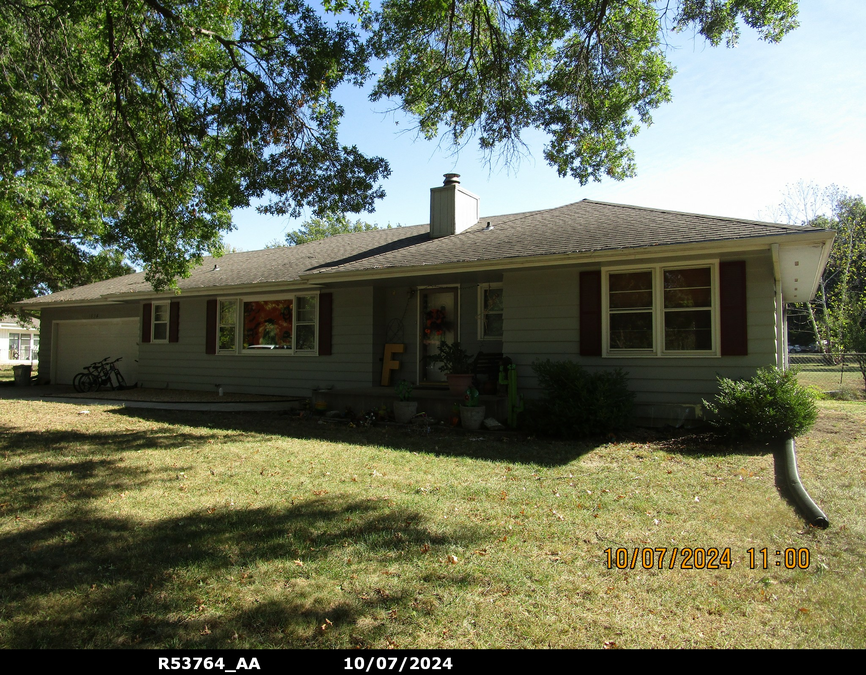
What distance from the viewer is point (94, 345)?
58.1 ft

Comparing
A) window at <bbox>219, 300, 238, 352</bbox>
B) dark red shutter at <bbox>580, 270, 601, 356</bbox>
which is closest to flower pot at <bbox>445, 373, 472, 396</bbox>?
dark red shutter at <bbox>580, 270, 601, 356</bbox>

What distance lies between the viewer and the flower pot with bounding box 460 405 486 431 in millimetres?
8992

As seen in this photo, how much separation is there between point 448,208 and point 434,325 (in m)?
2.92

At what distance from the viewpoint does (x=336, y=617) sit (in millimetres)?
2791

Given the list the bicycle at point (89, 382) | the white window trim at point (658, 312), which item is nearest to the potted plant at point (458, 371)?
the white window trim at point (658, 312)

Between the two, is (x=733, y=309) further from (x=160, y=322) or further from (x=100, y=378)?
(x=100, y=378)

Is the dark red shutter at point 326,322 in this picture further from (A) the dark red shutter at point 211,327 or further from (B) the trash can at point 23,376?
(B) the trash can at point 23,376

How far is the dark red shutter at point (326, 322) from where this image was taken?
12453 millimetres

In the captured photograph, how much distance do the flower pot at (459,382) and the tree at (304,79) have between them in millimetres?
3399

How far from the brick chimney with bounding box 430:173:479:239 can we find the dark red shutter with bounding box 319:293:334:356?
2.82m

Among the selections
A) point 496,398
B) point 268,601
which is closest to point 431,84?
point 496,398

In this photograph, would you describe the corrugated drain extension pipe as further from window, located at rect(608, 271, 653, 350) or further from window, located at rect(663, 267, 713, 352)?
window, located at rect(608, 271, 653, 350)
